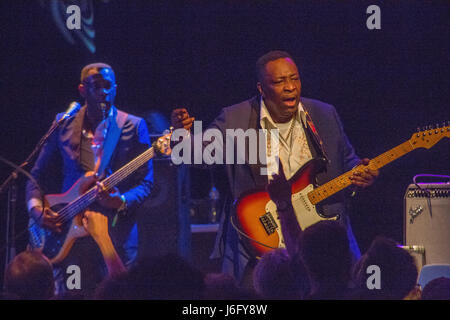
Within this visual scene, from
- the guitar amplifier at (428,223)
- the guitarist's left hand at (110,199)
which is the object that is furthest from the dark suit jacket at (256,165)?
the guitarist's left hand at (110,199)

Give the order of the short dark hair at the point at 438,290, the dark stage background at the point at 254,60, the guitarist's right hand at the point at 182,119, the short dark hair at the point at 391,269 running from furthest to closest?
1. the dark stage background at the point at 254,60
2. the guitarist's right hand at the point at 182,119
3. the short dark hair at the point at 391,269
4. the short dark hair at the point at 438,290

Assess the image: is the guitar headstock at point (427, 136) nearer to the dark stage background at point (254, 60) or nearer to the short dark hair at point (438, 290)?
the dark stage background at point (254, 60)

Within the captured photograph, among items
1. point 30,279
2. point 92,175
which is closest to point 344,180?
point 92,175

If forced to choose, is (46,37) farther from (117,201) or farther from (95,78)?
(117,201)

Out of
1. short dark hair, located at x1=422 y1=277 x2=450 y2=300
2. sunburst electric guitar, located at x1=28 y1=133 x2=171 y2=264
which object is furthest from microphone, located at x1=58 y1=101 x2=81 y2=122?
short dark hair, located at x1=422 y1=277 x2=450 y2=300

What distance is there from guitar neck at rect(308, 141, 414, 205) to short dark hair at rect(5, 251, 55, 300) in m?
1.95

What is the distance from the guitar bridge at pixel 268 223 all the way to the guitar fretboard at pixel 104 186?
100 centimetres

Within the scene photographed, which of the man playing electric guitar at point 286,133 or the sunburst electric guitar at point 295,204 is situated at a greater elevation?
the man playing electric guitar at point 286,133

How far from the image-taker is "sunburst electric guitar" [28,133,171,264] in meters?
4.47

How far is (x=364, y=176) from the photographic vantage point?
416 centimetres

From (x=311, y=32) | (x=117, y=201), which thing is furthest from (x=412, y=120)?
(x=117, y=201)

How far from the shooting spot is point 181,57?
566cm

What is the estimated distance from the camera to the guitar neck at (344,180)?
4184 millimetres

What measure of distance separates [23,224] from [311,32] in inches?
123
